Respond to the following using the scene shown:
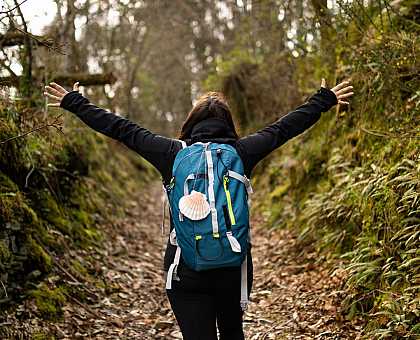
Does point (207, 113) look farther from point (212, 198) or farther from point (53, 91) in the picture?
point (53, 91)

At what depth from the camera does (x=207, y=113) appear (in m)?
3.51

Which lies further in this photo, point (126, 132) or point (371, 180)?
point (371, 180)

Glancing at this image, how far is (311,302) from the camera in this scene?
19.7ft

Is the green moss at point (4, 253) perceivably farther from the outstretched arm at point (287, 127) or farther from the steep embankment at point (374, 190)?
the steep embankment at point (374, 190)

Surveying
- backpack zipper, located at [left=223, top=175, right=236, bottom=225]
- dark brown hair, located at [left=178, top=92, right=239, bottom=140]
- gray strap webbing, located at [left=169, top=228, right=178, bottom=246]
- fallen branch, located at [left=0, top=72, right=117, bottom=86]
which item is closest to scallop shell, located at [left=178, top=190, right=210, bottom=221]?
backpack zipper, located at [left=223, top=175, right=236, bottom=225]

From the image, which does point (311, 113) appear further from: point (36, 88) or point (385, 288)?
point (36, 88)

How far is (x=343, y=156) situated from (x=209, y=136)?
17.1 ft

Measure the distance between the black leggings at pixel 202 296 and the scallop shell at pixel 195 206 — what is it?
346mm

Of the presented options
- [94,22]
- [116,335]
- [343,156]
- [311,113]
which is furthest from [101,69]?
[311,113]

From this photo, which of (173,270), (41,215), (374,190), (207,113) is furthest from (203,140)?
(41,215)

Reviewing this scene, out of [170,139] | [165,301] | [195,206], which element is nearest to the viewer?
[195,206]

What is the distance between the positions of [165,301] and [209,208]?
4172 mm

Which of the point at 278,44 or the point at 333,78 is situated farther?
the point at 278,44

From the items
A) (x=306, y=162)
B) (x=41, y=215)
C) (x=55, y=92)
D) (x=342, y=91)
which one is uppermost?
(x=306, y=162)
